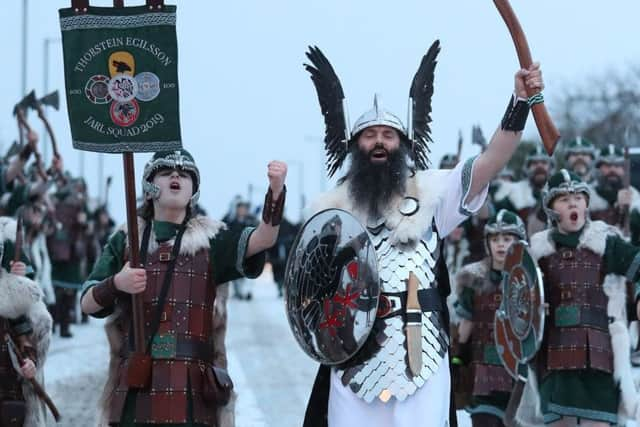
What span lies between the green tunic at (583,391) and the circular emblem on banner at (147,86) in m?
3.39

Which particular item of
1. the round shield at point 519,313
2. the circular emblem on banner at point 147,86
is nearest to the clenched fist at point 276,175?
the circular emblem on banner at point 147,86

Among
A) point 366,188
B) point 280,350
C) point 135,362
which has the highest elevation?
point 366,188

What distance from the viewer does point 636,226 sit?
12.9m

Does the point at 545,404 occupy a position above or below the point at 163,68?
below

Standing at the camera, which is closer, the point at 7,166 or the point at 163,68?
the point at 163,68

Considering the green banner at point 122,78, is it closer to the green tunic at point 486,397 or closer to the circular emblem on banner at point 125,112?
the circular emblem on banner at point 125,112

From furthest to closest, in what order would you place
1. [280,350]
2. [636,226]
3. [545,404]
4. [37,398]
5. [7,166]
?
[280,350], [7,166], [636,226], [545,404], [37,398]

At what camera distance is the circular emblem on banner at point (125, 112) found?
23.9ft

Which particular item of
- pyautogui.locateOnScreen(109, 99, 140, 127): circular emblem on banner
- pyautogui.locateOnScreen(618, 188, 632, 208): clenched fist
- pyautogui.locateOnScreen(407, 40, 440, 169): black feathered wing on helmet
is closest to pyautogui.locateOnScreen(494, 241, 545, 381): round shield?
pyautogui.locateOnScreen(407, 40, 440, 169): black feathered wing on helmet

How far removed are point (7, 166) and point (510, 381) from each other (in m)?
7.59

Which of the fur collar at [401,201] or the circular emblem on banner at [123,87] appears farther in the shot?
the circular emblem on banner at [123,87]

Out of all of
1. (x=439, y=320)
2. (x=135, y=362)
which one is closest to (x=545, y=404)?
(x=439, y=320)

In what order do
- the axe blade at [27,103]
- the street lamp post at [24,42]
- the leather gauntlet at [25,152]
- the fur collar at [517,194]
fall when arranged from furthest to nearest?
the street lamp post at [24,42]
the axe blade at [27,103]
the leather gauntlet at [25,152]
the fur collar at [517,194]

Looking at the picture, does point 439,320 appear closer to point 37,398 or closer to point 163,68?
point 163,68
